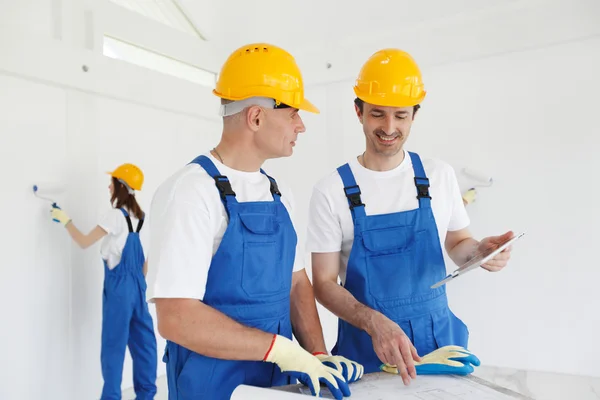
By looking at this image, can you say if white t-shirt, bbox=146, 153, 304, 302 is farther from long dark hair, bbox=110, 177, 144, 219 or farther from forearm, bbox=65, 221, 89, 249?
long dark hair, bbox=110, 177, 144, 219

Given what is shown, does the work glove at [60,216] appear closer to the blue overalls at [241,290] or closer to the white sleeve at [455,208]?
the blue overalls at [241,290]

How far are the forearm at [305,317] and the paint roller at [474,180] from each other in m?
2.26

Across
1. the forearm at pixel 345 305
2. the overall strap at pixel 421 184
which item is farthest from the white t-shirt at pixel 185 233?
the overall strap at pixel 421 184

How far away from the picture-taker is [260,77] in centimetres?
150

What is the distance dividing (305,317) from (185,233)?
1.90ft

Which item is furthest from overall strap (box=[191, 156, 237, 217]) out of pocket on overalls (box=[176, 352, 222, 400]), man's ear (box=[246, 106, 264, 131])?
pocket on overalls (box=[176, 352, 222, 400])

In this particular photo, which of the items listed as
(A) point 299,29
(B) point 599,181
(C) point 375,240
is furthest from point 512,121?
(C) point 375,240

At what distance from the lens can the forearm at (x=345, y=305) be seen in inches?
61.1

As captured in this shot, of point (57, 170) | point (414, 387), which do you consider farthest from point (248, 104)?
point (57, 170)

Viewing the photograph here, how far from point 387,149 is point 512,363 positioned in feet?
8.49

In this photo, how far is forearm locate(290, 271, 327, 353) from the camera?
5.33 feet

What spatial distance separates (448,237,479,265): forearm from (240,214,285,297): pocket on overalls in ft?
2.61

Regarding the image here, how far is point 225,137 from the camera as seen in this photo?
152 cm

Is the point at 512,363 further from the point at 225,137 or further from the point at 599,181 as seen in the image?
the point at 225,137
